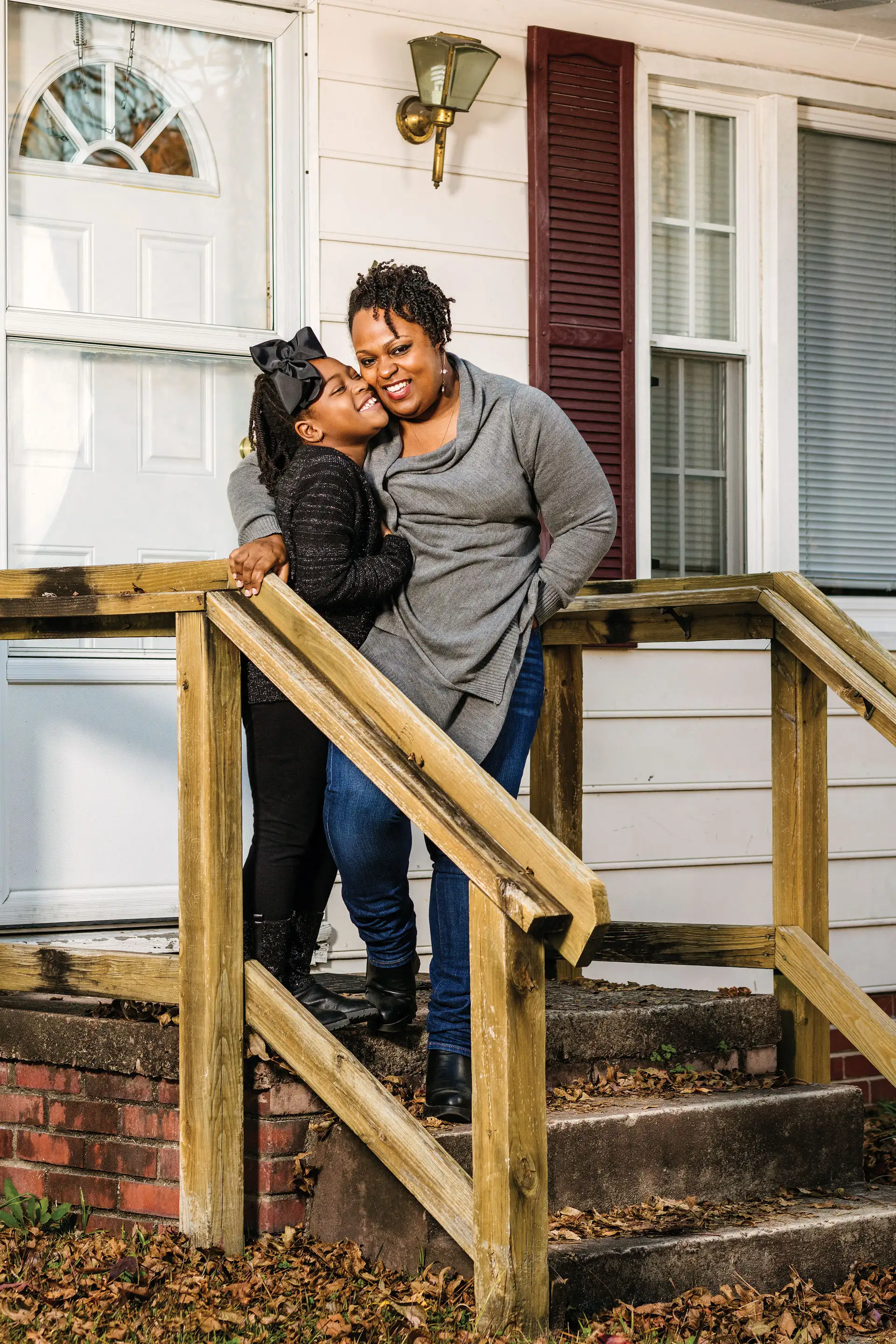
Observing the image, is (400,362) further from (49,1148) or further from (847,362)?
(847,362)

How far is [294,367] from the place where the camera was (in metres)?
3.24

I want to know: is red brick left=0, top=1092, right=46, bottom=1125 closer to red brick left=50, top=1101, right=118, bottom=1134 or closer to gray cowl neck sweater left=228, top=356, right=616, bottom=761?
red brick left=50, top=1101, right=118, bottom=1134

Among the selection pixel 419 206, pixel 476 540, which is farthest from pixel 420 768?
pixel 419 206

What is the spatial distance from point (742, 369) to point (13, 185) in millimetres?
2661

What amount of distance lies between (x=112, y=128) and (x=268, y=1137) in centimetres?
316

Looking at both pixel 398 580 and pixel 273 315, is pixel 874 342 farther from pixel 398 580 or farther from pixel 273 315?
pixel 398 580

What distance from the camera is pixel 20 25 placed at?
4.50 m

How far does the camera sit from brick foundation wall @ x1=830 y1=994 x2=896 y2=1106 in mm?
5457

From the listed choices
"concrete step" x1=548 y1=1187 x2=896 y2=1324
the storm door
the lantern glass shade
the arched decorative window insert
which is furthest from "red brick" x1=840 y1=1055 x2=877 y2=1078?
the arched decorative window insert

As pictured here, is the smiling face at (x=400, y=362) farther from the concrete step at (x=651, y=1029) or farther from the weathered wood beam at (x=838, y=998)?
the weathered wood beam at (x=838, y=998)

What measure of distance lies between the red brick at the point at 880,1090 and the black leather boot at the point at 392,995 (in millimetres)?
2905

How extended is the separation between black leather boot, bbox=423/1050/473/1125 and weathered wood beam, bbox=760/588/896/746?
115 centimetres

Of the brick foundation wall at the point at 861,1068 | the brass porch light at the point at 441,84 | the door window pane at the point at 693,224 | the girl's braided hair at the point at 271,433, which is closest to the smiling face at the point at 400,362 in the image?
the girl's braided hair at the point at 271,433

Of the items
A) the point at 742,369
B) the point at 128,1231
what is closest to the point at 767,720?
the point at 742,369
